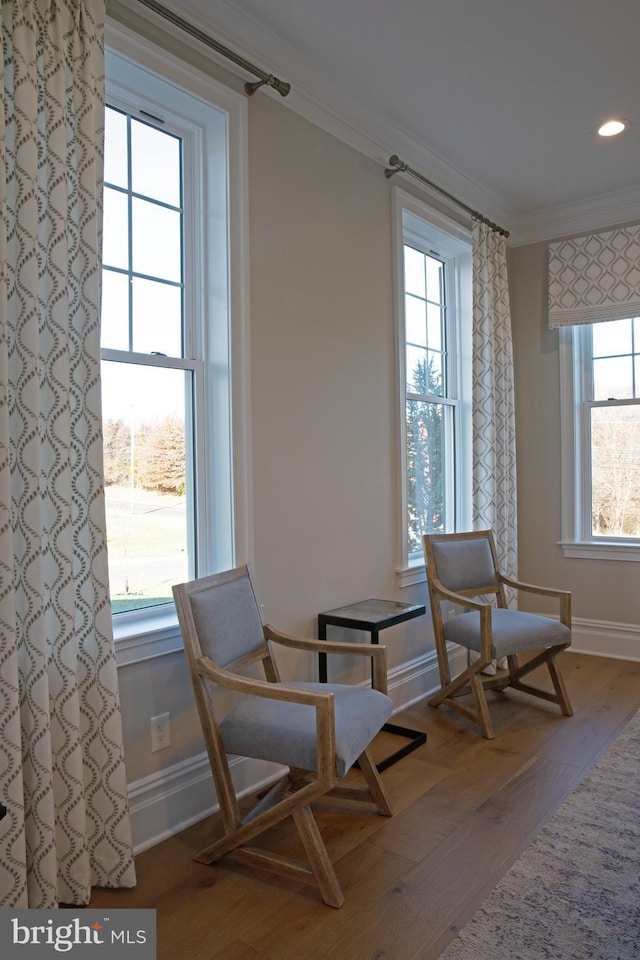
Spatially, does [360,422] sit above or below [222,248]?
below

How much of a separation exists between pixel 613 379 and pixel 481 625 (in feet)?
7.35

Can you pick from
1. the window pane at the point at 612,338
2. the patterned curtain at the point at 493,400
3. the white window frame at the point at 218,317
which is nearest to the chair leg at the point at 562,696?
the patterned curtain at the point at 493,400

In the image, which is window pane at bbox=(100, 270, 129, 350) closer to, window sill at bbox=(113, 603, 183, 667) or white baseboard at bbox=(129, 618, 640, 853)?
window sill at bbox=(113, 603, 183, 667)

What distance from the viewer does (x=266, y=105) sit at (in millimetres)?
2791

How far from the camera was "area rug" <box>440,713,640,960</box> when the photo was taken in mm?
1770

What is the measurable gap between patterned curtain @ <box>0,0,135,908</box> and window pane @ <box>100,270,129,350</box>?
0.36 metres

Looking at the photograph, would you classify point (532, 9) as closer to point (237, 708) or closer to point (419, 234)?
point (419, 234)

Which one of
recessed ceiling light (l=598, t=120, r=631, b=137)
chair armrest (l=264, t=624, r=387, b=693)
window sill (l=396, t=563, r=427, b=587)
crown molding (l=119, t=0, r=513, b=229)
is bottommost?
chair armrest (l=264, t=624, r=387, b=693)

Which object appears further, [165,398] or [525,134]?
[525,134]

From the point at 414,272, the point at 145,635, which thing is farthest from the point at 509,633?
the point at 414,272

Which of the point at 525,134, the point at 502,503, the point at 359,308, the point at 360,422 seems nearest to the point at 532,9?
the point at 525,134

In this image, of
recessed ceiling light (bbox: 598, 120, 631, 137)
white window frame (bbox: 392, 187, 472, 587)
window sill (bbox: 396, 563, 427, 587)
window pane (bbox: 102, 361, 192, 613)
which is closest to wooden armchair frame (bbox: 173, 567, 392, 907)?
window pane (bbox: 102, 361, 192, 613)

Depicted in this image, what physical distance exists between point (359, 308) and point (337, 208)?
467mm

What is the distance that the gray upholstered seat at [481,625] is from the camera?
3199 mm
